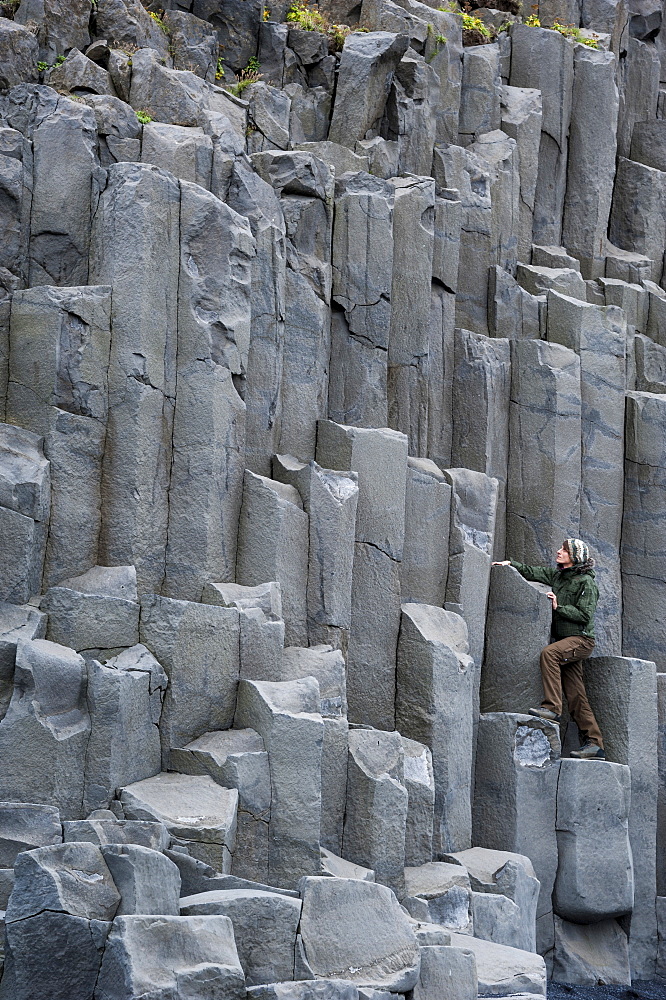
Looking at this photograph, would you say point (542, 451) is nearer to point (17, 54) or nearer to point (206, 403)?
point (206, 403)

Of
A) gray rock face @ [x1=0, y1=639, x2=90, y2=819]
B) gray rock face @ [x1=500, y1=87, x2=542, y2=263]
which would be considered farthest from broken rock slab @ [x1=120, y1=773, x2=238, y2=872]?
gray rock face @ [x1=500, y1=87, x2=542, y2=263]

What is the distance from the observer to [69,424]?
1475cm

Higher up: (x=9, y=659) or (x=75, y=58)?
(x=75, y=58)

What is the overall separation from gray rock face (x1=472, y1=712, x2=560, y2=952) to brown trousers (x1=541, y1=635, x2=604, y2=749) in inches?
22.4

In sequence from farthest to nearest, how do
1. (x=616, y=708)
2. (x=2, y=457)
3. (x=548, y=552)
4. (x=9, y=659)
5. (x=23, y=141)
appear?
(x=548, y=552), (x=616, y=708), (x=23, y=141), (x=2, y=457), (x=9, y=659)

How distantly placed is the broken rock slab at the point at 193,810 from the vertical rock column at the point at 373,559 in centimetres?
397

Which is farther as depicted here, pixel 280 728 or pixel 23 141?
pixel 23 141

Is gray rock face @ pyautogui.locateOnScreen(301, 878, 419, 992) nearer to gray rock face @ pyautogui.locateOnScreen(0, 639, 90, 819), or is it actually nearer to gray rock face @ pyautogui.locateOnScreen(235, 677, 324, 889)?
gray rock face @ pyautogui.locateOnScreen(235, 677, 324, 889)

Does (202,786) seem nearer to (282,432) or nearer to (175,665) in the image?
(175,665)

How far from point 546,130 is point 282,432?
10.7 metres

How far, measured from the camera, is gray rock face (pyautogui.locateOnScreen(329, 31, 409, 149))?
2123cm

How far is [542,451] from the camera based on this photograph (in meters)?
20.9

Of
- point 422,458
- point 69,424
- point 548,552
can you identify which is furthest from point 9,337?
point 548,552

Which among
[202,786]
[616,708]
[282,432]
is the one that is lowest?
[616,708]
